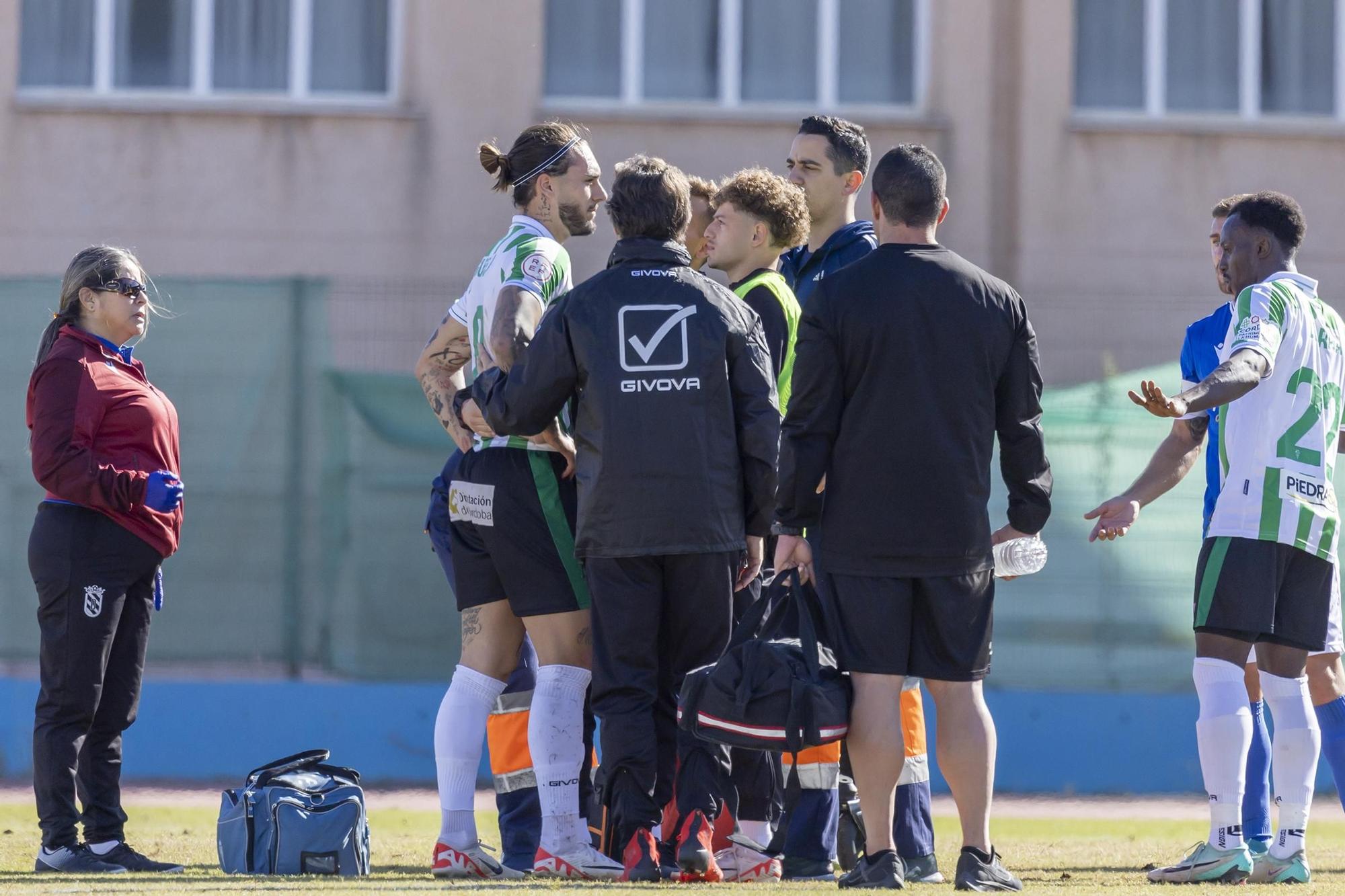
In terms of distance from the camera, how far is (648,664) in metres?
5.24

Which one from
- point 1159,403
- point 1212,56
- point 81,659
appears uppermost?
point 1212,56

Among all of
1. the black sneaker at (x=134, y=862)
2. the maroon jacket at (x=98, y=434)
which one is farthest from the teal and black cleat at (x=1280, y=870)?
the maroon jacket at (x=98, y=434)

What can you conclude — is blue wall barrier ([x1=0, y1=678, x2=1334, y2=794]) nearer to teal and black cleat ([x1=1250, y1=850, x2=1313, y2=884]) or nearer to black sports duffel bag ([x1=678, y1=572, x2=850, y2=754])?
teal and black cleat ([x1=1250, y1=850, x2=1313, y2=884])

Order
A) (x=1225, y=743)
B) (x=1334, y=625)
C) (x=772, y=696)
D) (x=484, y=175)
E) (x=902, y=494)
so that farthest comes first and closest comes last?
1. (x=484, y=175)
2. (x=1334, y=625)
3. (x=1225, y=743)
4. (x=902, y=494)
5. (x=772, y=696)

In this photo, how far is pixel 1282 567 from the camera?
558cm

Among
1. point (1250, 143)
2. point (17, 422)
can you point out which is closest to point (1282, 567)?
point (17, 422)

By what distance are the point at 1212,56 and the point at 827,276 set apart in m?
10.3

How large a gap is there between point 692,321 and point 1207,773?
7.24ft

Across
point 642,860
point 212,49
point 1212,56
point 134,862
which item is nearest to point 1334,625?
point 642,860

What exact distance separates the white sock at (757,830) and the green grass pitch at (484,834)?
Answer: 1.20 feet

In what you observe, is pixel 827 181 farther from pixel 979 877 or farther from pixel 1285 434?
pixel 979 877

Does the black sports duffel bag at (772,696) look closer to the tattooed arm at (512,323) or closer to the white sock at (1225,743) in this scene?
the tattooed arm at (512,323)

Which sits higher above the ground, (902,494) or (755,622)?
(902,494)

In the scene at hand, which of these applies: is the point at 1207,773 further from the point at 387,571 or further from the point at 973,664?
the point at 387,571
